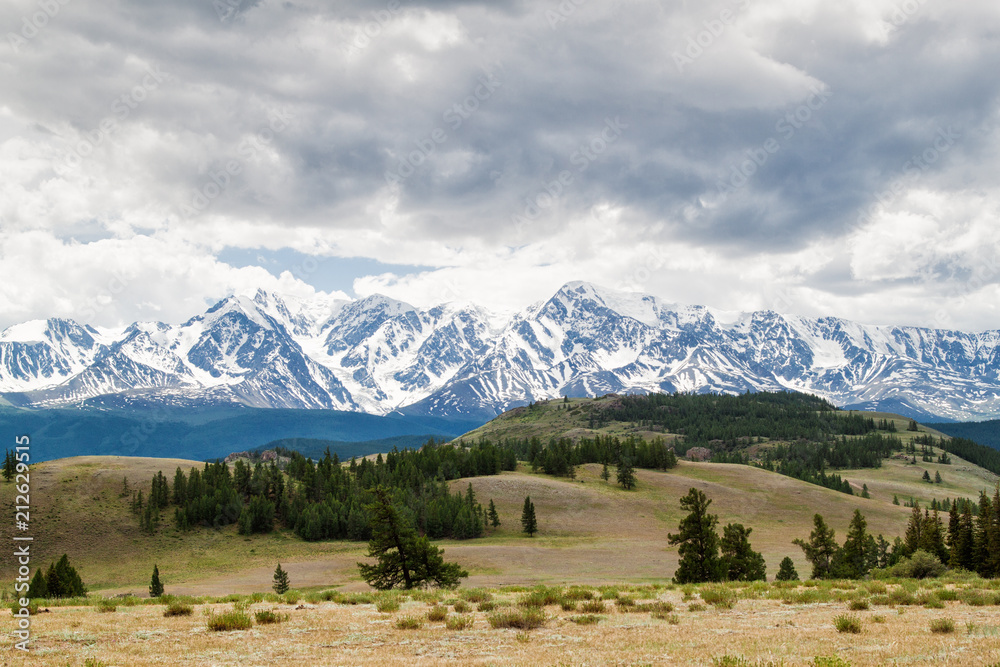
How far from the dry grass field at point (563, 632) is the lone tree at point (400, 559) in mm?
19130

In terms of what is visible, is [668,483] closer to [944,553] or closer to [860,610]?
[944,553]

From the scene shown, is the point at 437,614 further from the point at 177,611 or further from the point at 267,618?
the point at 177,611

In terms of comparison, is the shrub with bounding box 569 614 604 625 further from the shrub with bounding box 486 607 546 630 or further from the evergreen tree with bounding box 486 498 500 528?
the evergreen tree with bounding box 486 498 500 528

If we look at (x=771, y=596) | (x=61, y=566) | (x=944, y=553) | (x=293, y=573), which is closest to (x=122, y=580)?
(x=293, y=573)

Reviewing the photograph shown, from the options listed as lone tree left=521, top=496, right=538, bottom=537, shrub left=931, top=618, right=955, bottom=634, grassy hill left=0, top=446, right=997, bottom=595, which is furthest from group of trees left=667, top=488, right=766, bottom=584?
lone tree left=521, top=496, right=538, bottom=537

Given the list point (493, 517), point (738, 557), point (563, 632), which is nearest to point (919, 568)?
point (738, 557)

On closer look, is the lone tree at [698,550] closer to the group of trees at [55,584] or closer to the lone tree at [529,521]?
the group of trees at [55,584]

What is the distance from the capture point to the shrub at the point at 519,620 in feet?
71.2

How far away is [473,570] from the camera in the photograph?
8750 cm

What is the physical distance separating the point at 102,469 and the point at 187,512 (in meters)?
25.1

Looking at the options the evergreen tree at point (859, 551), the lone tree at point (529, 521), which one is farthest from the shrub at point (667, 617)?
the lone tree at point (529, 521)

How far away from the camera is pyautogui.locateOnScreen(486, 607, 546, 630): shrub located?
21703mm

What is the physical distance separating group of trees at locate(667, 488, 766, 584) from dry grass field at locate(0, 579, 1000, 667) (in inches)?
1031

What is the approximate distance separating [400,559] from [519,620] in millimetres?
28292
